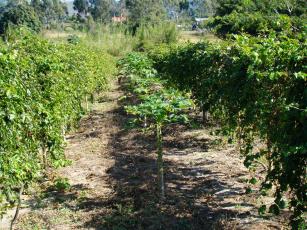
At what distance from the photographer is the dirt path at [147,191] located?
6016mm

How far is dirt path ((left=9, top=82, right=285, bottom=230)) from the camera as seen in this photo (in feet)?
19.7

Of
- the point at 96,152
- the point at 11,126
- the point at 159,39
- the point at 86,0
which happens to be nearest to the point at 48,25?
the point at 86,0

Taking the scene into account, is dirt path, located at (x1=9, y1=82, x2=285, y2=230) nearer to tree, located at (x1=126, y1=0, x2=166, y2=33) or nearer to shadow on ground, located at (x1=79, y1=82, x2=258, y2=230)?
shadow on ground, located at (x1=79, y1=82, x2=258, y2=230)

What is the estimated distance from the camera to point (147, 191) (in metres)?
7.11

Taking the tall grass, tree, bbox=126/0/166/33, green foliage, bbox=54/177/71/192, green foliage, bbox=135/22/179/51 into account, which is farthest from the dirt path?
tree, bbox=126/0/166/33

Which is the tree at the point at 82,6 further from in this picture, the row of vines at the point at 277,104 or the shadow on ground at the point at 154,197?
the row of vines at the point at 277,104

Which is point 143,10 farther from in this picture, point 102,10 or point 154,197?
point 154,197

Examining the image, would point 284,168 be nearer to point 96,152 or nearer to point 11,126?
point 11,126

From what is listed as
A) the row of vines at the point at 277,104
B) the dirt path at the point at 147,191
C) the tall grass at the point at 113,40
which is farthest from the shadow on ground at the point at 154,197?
the tall grass at the point at 113,40

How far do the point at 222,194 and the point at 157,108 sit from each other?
1.92 metres

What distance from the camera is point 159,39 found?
46.0m

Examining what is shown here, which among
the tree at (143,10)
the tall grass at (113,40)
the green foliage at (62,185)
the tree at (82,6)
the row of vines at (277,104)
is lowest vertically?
the green foliage at (62,185)

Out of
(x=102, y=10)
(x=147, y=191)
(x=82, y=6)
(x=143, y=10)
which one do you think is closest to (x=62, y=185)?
(x=147, y=191)

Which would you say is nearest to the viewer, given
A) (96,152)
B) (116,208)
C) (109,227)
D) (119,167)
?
(109,227)
